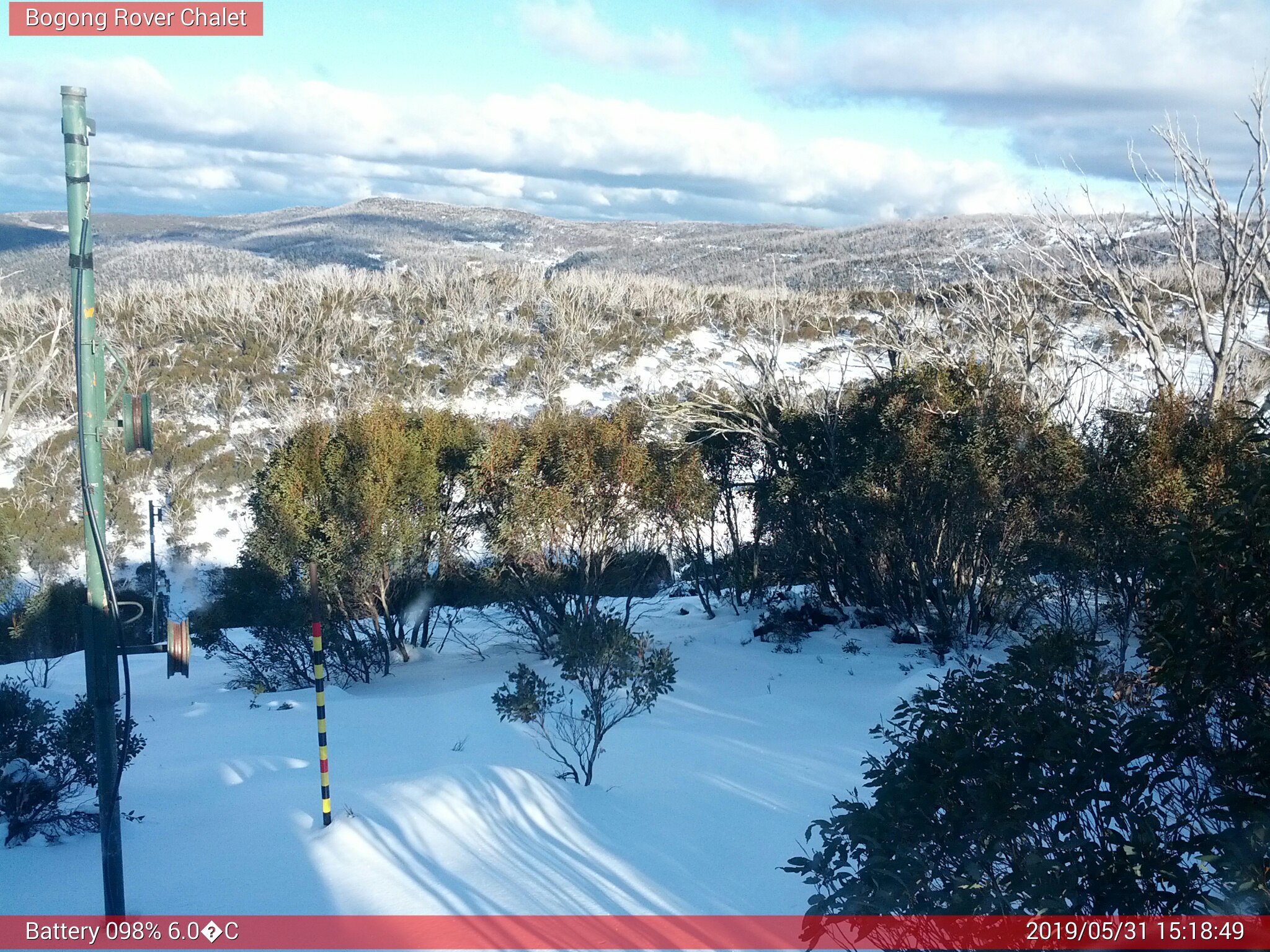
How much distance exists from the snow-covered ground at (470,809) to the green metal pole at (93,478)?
67cm

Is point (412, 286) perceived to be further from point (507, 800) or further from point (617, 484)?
point (507, 800)

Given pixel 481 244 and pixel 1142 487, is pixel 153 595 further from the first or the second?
pixel 481 244

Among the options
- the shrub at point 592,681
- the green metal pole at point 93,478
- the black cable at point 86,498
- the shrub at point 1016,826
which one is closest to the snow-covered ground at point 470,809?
the shrub at point 592,681

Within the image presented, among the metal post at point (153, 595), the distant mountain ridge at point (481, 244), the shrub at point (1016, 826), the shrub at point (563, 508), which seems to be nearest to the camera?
the shrub at point (1016, 826)

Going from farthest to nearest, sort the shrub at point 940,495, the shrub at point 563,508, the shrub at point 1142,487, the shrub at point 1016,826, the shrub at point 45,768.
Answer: the shrub at point 563,508, the shrub at point 940,495, the shrub at point 1142,487, the shrub at point 45,768, the shrub at point 1016,826

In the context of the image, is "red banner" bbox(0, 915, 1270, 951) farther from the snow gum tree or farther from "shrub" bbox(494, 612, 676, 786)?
the snow gum tree

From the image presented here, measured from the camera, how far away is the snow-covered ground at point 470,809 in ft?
16.3

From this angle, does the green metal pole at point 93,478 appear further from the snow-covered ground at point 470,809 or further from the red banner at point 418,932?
the snow-covered ground at point 470,809

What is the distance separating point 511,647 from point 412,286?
28798mm

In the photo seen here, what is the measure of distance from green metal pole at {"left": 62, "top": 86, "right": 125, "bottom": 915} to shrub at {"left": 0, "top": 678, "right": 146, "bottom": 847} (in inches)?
49.3

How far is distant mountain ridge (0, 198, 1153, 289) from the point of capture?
60750mm

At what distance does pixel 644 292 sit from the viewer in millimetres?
39594

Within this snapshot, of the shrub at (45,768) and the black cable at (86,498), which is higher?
the black cable at (86,498)

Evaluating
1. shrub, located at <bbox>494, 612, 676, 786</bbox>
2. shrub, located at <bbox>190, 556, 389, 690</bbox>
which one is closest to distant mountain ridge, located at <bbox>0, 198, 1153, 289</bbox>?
shrub, located at <bbox>190, 556, 389, 690</bbox>
